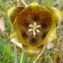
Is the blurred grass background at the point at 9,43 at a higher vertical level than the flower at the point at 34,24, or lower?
lower

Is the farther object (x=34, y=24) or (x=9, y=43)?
(x=9, y=43)

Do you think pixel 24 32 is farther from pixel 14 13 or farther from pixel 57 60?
pixel 57 60

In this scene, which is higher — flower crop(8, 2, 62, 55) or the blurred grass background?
flower crop(8, 2, 62, 55)

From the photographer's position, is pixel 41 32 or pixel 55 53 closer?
pixel 41 32

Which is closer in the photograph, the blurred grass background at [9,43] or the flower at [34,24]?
the flower at [34,24]

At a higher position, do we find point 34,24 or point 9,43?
point 34,24

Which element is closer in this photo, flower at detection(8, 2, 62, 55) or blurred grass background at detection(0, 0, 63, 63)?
flower at detection(8, 2, 62, 55)

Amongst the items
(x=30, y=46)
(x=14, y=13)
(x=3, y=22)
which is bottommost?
(x=3, y=22)

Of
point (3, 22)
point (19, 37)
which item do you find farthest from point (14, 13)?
point (3, 22)
